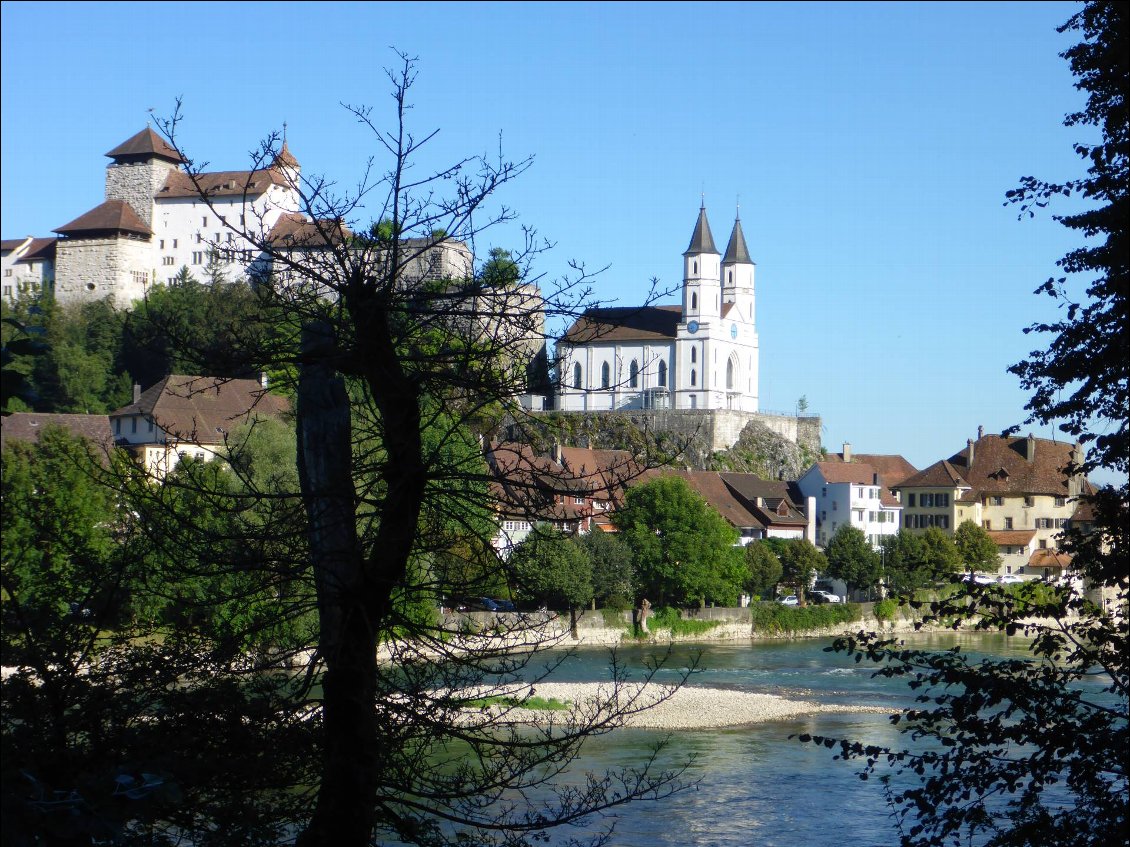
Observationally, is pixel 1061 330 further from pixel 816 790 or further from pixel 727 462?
pixel 727 462

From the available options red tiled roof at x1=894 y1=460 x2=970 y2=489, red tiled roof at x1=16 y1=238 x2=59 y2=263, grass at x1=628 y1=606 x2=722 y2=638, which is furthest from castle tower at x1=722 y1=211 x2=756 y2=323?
grass at x1=628 y1=606 x2=722 y2=638

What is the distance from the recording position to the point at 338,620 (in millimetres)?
5297

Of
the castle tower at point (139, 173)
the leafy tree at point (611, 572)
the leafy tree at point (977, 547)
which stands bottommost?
the leafy tree at point (611, 572)

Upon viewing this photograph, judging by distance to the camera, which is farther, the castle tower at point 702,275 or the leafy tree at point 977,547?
the castle tower at point 702,275

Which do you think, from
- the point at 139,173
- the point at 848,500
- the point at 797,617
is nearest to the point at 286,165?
the point at 797,617

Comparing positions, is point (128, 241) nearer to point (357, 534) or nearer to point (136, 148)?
point (136, 148)

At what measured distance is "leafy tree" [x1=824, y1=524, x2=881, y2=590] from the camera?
5622 centimetres

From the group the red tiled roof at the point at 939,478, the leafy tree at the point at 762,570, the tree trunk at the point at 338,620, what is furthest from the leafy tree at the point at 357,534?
the red tiled roof at the point at 939,478

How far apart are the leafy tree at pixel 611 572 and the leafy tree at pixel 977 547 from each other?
2356 centimetres

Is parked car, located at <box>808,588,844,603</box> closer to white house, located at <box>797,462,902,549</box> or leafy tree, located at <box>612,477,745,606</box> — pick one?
leafy tree, located at <box>612,477,745,606</box>

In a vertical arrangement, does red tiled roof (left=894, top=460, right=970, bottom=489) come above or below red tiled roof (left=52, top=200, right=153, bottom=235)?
below

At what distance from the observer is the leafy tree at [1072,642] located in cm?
695

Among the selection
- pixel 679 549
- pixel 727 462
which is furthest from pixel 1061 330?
pixel 727 462

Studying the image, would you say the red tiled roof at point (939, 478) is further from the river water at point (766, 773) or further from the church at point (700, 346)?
the river water at point (766, 773)
